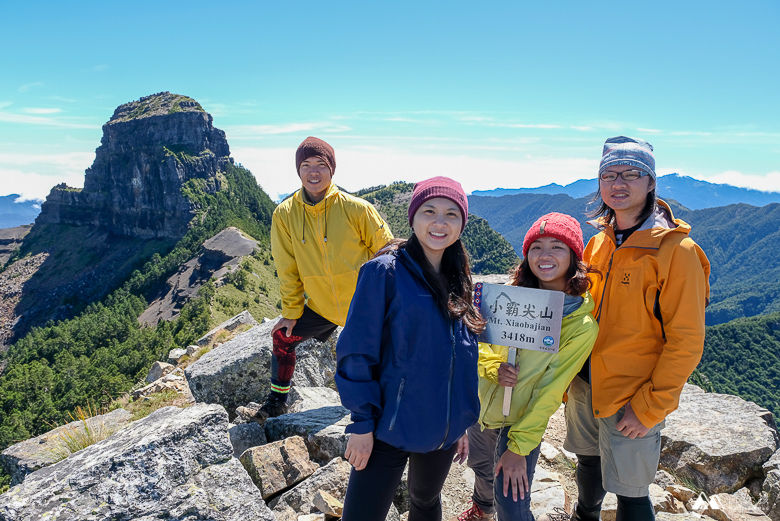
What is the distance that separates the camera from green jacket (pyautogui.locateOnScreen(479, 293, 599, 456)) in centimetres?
300

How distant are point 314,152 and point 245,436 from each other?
3259mm

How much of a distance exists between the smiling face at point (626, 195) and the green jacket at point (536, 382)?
69 centimetres

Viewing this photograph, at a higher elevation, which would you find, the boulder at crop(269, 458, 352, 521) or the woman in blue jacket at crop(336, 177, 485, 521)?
the woman in blue jacket at crop(336, 177, 485, 521)

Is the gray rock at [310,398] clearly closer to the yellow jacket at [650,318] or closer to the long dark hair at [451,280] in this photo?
the long dark hair at [451,280]

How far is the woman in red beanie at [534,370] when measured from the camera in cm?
301

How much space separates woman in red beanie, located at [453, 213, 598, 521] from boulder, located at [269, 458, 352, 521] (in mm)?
1476

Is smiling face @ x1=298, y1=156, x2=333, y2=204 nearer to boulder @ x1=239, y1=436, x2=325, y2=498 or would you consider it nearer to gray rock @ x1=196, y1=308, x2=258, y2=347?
boulder @ x1=239, y1=436, x2=325, y2=498

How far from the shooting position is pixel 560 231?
10.5 ft

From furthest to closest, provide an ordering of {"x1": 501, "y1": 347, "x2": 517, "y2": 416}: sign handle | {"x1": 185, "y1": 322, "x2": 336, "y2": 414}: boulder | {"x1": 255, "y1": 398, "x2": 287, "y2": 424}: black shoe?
1. {"x1": 185, "y1": 322, "x2": 336, "y2": 414}: boulder
2. {"x1": 255, "y1": 398, "x2": 287, "y2": 424}: black shoe
3. {"x1": 501, "y1": 347, "x2": 517, "y2": 416}: sign handle

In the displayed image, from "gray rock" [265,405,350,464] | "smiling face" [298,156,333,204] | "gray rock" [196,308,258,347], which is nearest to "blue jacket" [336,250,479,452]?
"smiling face" [298,156,333,204]

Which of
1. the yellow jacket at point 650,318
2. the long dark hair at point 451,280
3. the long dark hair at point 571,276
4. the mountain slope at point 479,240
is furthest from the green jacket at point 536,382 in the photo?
the mountain slope at point 479,240

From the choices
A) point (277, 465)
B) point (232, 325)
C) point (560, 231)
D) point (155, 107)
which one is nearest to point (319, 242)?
point (277, 465)

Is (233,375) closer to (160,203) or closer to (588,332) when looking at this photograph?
(588,332)

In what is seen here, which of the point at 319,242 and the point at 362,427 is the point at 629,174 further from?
the point at 319,242
